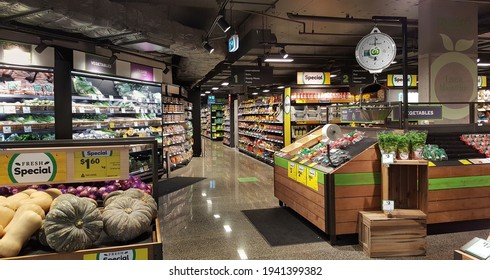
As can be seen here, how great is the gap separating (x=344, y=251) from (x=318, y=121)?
7.92 metres

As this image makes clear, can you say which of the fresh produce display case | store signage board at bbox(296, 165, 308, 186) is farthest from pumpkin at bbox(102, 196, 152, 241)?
store signage board at bbox(296, 165, 308, 186)

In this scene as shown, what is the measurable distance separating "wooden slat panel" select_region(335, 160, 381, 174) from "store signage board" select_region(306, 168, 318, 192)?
0.37m

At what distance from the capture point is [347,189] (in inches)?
174

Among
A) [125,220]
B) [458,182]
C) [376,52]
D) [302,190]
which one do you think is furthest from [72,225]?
[376,52]

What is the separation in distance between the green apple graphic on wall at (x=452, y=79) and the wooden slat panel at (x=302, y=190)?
370 centimetres

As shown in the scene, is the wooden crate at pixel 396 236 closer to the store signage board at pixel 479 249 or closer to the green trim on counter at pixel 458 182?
the green trim on counter at pixel 458 182

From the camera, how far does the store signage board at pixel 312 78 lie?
1161cm

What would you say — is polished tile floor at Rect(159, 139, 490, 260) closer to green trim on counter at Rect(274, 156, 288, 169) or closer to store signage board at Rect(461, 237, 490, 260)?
green trim on counter at Rect(274, 156, 288, 169)

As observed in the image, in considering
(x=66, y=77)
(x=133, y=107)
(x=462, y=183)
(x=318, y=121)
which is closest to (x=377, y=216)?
(x=462, y=183)

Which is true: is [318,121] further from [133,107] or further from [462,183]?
[462,183]

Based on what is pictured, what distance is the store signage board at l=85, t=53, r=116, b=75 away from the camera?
6882mm

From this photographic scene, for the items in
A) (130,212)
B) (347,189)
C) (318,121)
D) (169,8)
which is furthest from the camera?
(318,121)

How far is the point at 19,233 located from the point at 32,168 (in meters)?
0.55
